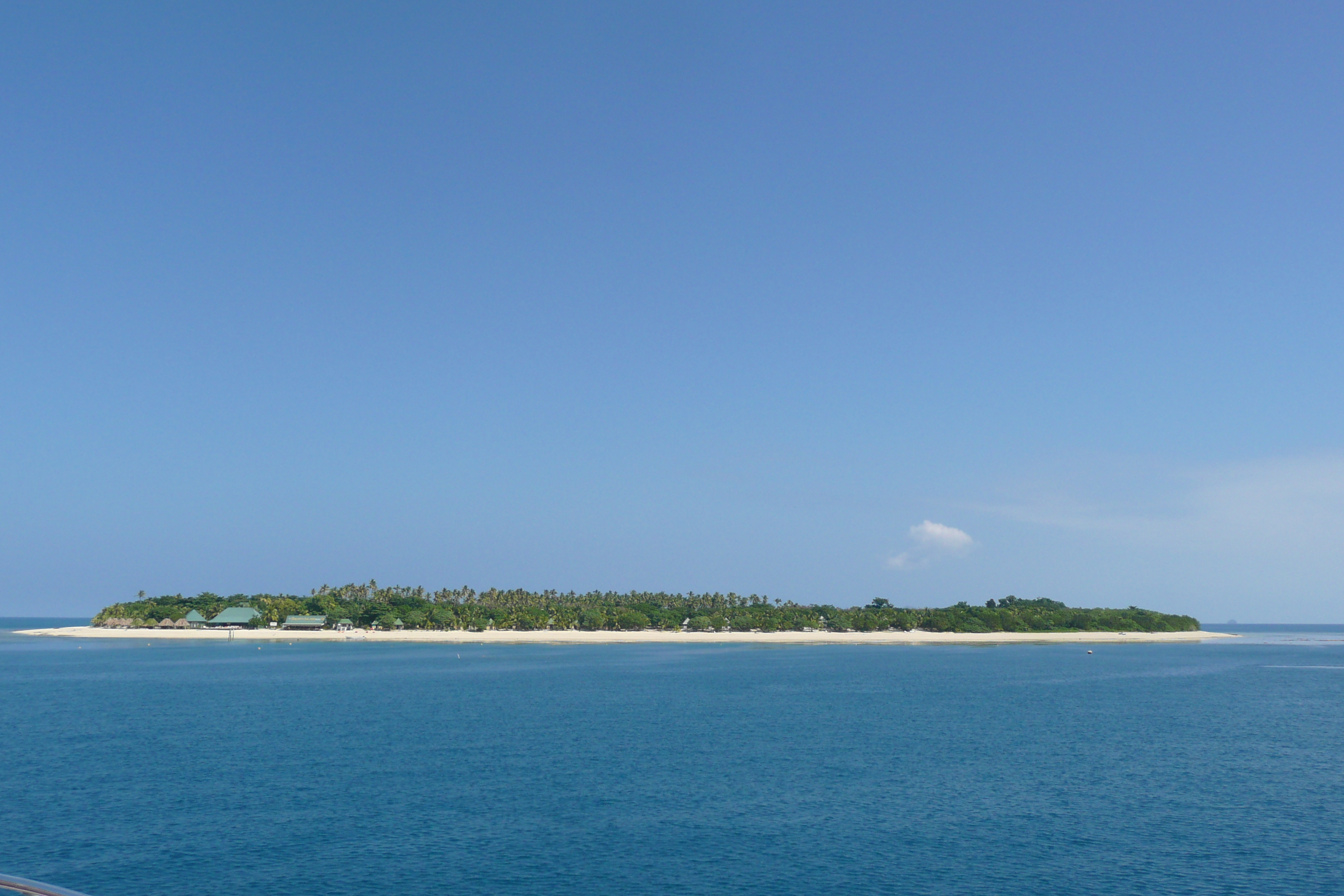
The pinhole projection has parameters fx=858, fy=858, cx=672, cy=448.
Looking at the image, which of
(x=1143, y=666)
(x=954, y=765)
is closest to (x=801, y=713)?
(x=954, y=765)

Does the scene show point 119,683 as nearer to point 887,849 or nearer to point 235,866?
point 235,866

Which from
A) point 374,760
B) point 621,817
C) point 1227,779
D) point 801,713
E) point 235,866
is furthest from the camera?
point 801,713

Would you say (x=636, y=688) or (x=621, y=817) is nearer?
(x=621, y=817)

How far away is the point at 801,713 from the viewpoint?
82.8 meters

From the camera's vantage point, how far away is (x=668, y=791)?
49844 millimetres

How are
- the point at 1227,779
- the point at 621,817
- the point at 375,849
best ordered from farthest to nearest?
the point at 1227,779 < the point at 621,817 < the point at 375,849

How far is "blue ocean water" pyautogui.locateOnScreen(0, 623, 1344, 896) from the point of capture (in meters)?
35.8

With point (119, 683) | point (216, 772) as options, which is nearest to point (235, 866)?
point (216, 772)

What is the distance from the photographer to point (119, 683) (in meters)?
112

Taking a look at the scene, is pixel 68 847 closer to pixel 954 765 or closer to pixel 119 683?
pixel 954 765

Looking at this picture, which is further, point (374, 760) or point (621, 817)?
point (374, 760)

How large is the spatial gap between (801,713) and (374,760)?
40.9m

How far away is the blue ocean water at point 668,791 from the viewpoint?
3584cm

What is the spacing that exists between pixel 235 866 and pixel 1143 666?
15827 centimetres
